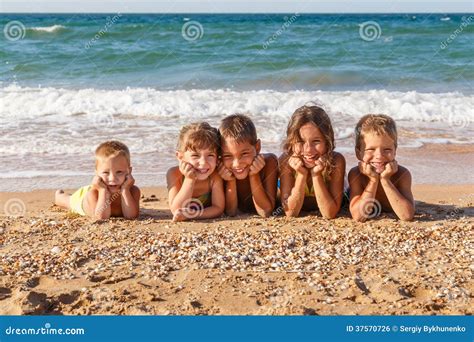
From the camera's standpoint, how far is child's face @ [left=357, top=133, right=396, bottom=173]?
5520mm

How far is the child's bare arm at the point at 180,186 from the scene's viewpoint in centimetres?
558

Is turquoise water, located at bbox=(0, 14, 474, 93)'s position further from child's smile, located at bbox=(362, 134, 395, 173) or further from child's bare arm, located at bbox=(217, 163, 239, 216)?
child's smile, located at bbox=(362, 134, 395, 173)

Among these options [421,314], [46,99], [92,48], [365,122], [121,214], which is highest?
[92,48]

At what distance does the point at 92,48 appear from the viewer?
19484 mm

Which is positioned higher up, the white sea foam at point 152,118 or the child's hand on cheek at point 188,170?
the white sea foam at point 152,118

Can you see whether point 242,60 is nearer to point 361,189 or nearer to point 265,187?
point 265,187

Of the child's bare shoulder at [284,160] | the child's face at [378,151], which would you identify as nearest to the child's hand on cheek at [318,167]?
the child's bare shoulder at [284,160]

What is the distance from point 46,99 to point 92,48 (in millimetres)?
7844

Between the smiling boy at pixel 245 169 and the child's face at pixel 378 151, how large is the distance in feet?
2.83

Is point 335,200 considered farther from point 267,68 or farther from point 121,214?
point 267,68

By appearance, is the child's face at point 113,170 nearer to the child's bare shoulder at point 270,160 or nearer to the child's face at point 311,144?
the child's bare shoulder at point 270,160

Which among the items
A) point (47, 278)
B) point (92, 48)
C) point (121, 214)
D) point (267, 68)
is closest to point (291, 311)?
point (47, 278)

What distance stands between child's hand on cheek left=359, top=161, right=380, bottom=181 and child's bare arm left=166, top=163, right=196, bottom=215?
4.97 feet

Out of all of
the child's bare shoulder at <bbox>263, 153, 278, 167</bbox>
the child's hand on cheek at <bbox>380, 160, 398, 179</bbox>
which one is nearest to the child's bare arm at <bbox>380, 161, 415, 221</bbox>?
the child's hand on cheek at <bbox>380, 160, 398, 179</bbox>
